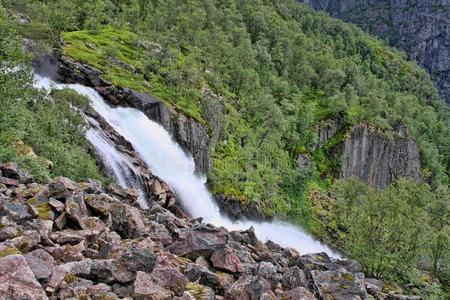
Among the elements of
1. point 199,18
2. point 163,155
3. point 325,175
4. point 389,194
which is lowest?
point 325,175

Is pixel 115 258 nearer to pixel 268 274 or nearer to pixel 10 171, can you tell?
pixel 268 274

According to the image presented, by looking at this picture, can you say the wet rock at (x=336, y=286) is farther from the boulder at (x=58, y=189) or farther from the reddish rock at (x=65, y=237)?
the boulder at (x=58, y=189)

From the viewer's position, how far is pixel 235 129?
9906cm

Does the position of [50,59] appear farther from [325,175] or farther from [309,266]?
[325,175]

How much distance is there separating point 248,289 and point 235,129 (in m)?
80.4

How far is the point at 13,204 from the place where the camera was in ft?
66.9

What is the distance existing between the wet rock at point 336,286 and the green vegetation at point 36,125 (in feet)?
58.4

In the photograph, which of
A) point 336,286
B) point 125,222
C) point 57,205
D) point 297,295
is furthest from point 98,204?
point 336,286

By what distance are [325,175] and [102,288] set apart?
106 metres

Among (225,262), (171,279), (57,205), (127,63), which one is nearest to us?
(171,279)

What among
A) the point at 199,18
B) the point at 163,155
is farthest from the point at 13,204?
the point at 199,18

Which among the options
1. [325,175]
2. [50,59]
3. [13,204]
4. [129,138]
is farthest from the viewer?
[325,175]

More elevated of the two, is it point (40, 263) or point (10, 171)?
point (40, 263)

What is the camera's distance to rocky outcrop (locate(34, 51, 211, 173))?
6844 cm
